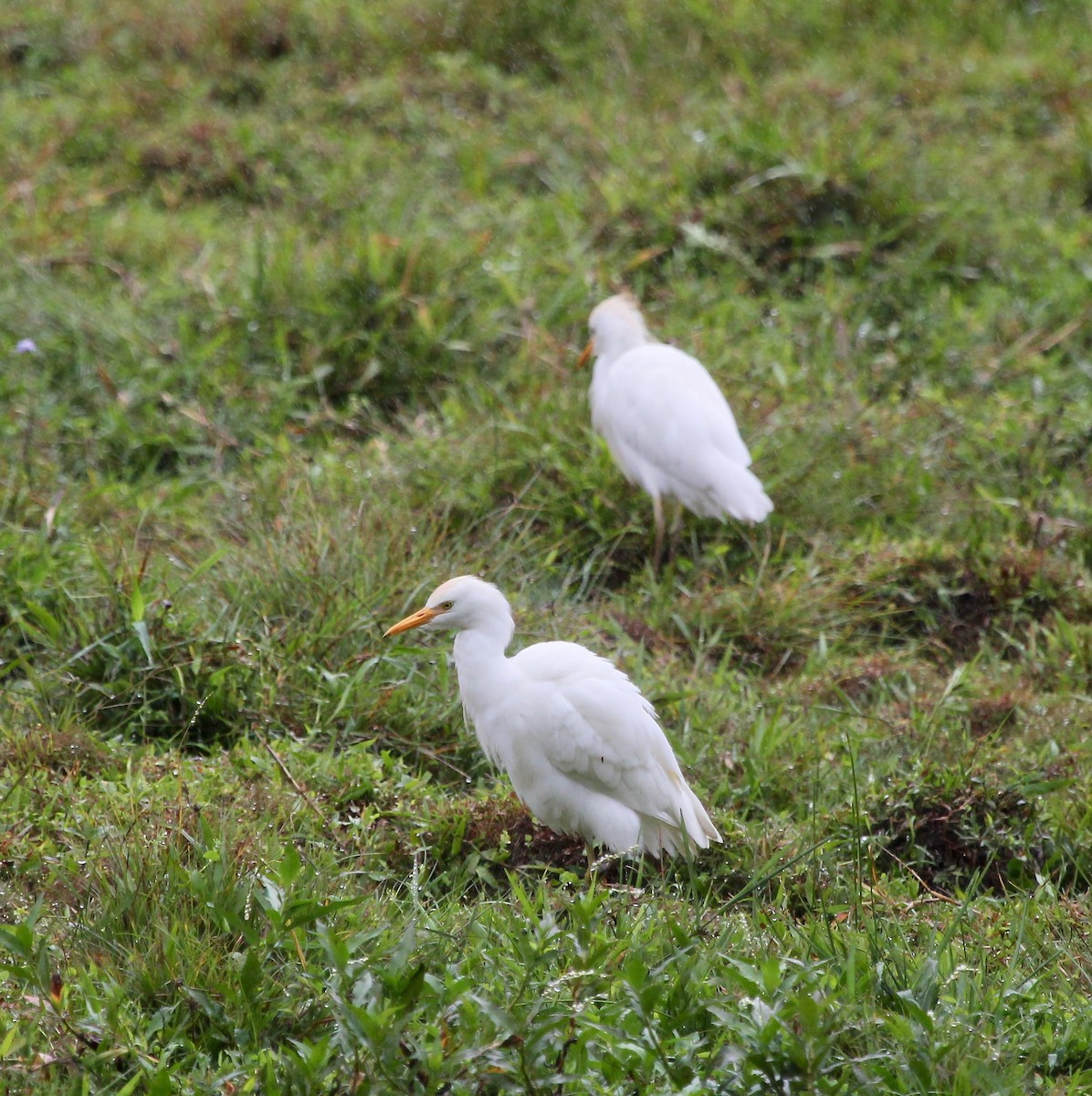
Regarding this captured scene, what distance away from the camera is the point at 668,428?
4949 mm

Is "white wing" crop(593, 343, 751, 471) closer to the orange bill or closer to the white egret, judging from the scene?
the white egret

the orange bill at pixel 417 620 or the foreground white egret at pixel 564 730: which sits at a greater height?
the orange bill at pixel 417 620

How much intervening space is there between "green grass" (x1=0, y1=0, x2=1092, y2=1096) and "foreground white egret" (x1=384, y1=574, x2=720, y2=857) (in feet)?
0.50

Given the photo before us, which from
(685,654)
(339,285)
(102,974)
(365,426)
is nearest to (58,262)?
(339,285)

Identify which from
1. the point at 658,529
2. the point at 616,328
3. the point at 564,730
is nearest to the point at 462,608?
the point at 564,730

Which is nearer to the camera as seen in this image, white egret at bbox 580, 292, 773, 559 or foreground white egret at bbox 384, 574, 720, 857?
foreground white egret at bbox 384, 574, 720, 857

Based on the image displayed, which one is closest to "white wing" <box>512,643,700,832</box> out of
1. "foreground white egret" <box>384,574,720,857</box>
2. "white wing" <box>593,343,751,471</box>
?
"foreground white egret" <box>384,574,720,857</box>

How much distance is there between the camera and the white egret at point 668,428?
4.80 meters

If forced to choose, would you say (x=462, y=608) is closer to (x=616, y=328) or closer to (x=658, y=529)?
(x=658, y=529)

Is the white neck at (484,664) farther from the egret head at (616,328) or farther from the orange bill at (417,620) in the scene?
the egret head at (616,328)

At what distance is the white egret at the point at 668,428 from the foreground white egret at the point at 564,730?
4.50ft

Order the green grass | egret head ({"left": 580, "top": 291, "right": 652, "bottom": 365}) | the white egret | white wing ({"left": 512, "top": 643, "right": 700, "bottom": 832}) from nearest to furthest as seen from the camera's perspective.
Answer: the green grass < white wing ({"left": 512, "top": 643, "right": 700, "bottom": 832}) < the white egret < egret head ({"left": 580, "top": 291, "right": 652, "bottom": 365})

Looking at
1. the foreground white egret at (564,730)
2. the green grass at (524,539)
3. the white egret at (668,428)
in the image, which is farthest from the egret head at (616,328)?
the foreground white egret at (564,730)

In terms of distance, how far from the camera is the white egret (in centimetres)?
480
